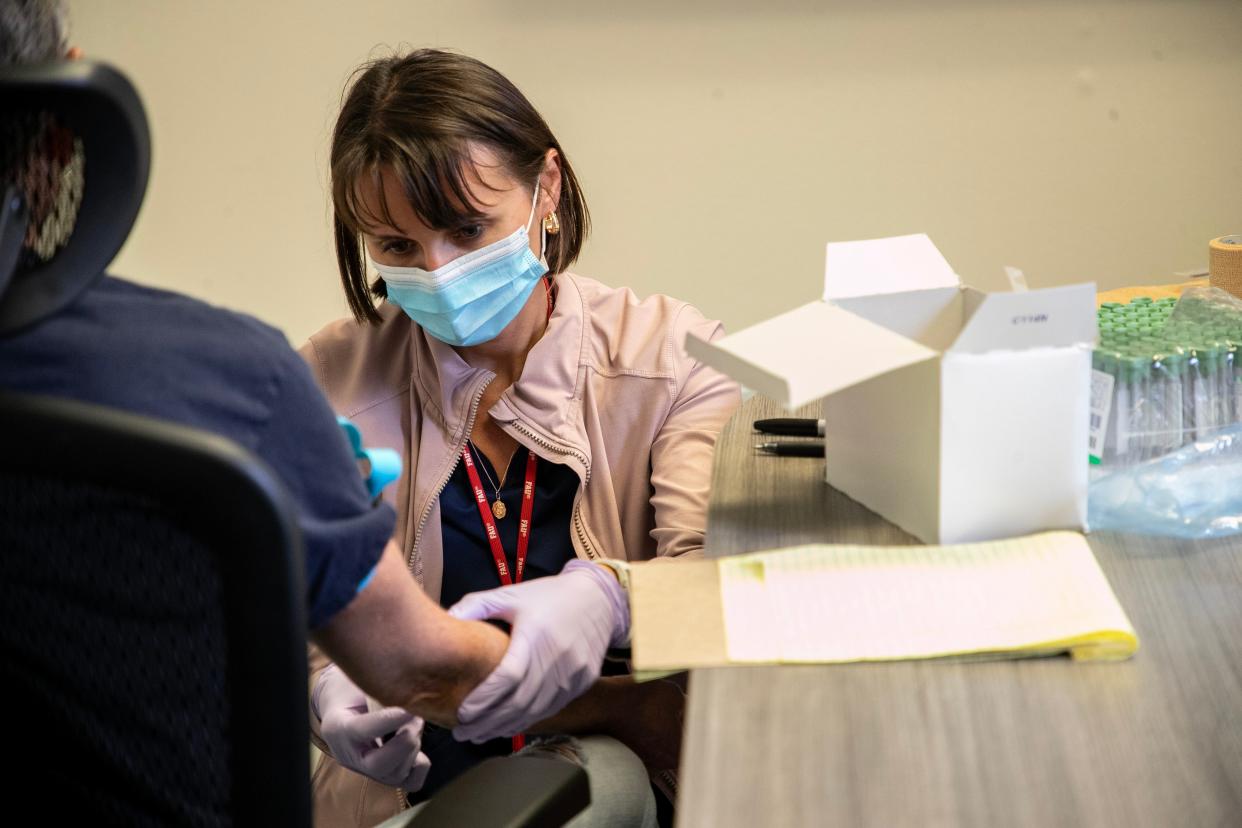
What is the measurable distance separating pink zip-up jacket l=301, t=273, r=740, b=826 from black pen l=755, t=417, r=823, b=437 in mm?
95

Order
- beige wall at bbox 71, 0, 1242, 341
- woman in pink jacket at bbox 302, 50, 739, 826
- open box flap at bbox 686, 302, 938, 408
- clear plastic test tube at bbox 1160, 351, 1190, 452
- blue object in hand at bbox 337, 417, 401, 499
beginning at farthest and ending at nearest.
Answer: beige wall at bbox 71, 0, 1242, 341, woman in pink jacket at bbox 302, 50, 739, 826, clear plastic test tube at bbox 1160, 351, 1190, 452, open box flap at bbox 686, 302, 938, 408, blue object in hand at bbox 337, 417, 401, 499

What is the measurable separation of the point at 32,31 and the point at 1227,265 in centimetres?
123

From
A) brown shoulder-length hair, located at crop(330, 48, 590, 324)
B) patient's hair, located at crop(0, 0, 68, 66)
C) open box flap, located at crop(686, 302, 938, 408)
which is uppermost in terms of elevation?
patient's hair, located at crop(0, 0, 68, 66)

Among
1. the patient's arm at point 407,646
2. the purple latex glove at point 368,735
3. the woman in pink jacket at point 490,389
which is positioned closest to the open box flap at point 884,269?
the woman in pink jacket at point 490,389

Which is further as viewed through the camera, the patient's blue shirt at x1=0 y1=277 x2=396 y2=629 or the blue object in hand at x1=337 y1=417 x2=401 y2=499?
the blue object in hand at x1=337 y1=417 x2=401 y2=499

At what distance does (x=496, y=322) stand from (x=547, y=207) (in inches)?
6.9

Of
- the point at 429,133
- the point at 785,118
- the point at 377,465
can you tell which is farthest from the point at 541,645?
the point at 785,118

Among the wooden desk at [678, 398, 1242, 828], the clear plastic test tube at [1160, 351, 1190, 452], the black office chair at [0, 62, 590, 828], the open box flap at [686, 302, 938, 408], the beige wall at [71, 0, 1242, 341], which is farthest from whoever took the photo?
the beige wall at [71, 0, 1242, 341]

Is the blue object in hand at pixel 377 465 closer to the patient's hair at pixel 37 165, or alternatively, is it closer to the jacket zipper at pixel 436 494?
the patient's hair at pixel 37 165

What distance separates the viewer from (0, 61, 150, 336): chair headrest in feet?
1.62

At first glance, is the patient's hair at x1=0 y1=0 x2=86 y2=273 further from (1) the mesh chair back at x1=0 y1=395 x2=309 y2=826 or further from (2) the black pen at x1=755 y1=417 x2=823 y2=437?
(2) the black pen at x1=755 y1=417 x2=823 y2=437

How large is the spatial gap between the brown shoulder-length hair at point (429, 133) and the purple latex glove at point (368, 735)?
1.70 feet

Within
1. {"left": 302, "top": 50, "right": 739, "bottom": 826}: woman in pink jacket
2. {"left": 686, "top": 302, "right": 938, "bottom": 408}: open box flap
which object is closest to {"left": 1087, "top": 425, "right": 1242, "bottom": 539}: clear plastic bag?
{"left": 686, "top": 302, "right": 938, "bottom": 408}: open box flap

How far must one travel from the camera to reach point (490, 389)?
1384 millimetres
